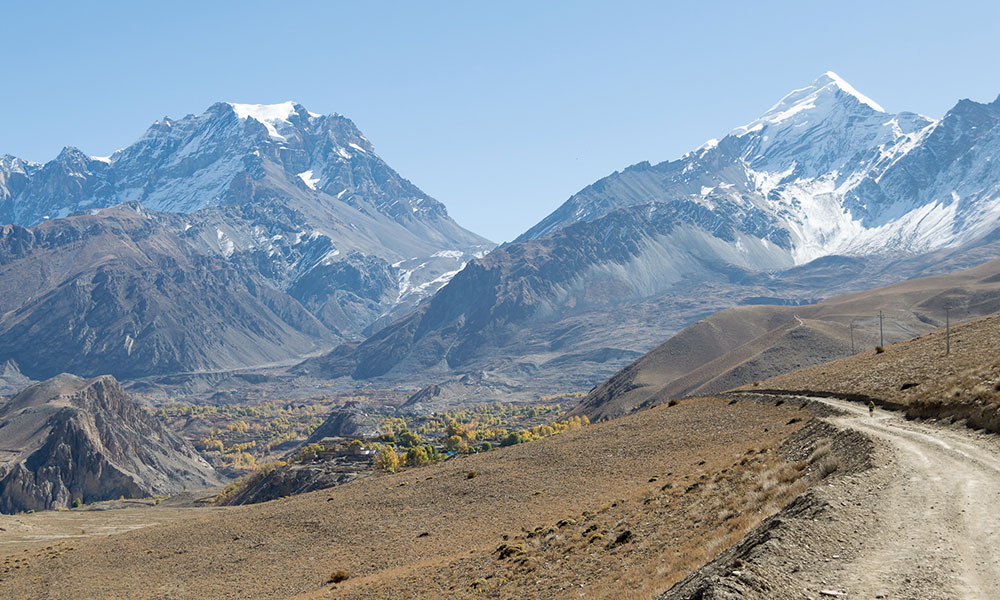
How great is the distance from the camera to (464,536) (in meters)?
46.9

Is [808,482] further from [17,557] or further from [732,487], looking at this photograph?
[17,557]

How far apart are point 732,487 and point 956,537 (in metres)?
13.6

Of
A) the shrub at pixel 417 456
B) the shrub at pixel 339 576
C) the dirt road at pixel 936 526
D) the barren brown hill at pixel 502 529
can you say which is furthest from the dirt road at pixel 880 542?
the shrub at pixel 417 456

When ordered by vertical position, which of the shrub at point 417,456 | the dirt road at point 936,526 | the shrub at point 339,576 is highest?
the dirt road at point 936,526

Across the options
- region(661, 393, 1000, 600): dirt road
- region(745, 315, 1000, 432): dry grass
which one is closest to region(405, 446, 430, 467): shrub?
region(745, 315, 1000, 432): dry grass

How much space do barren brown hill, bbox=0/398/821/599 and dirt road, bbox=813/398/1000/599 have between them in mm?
4015

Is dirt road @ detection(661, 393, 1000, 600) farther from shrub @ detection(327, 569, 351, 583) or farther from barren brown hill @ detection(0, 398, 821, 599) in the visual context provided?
shrub @ detection(327, 569, 351, 583)

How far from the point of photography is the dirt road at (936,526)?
736 inches

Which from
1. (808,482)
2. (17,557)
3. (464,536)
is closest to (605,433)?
(464,536)

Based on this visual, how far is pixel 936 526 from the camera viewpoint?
22.0 m

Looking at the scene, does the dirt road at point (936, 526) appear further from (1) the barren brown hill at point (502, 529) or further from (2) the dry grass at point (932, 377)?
(2) the dry grass at point (932, 377)

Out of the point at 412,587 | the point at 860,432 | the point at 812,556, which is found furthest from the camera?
the point at 412,587

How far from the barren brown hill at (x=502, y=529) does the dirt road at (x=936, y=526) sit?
4.02m

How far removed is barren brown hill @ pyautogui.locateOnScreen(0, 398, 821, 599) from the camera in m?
31.0
